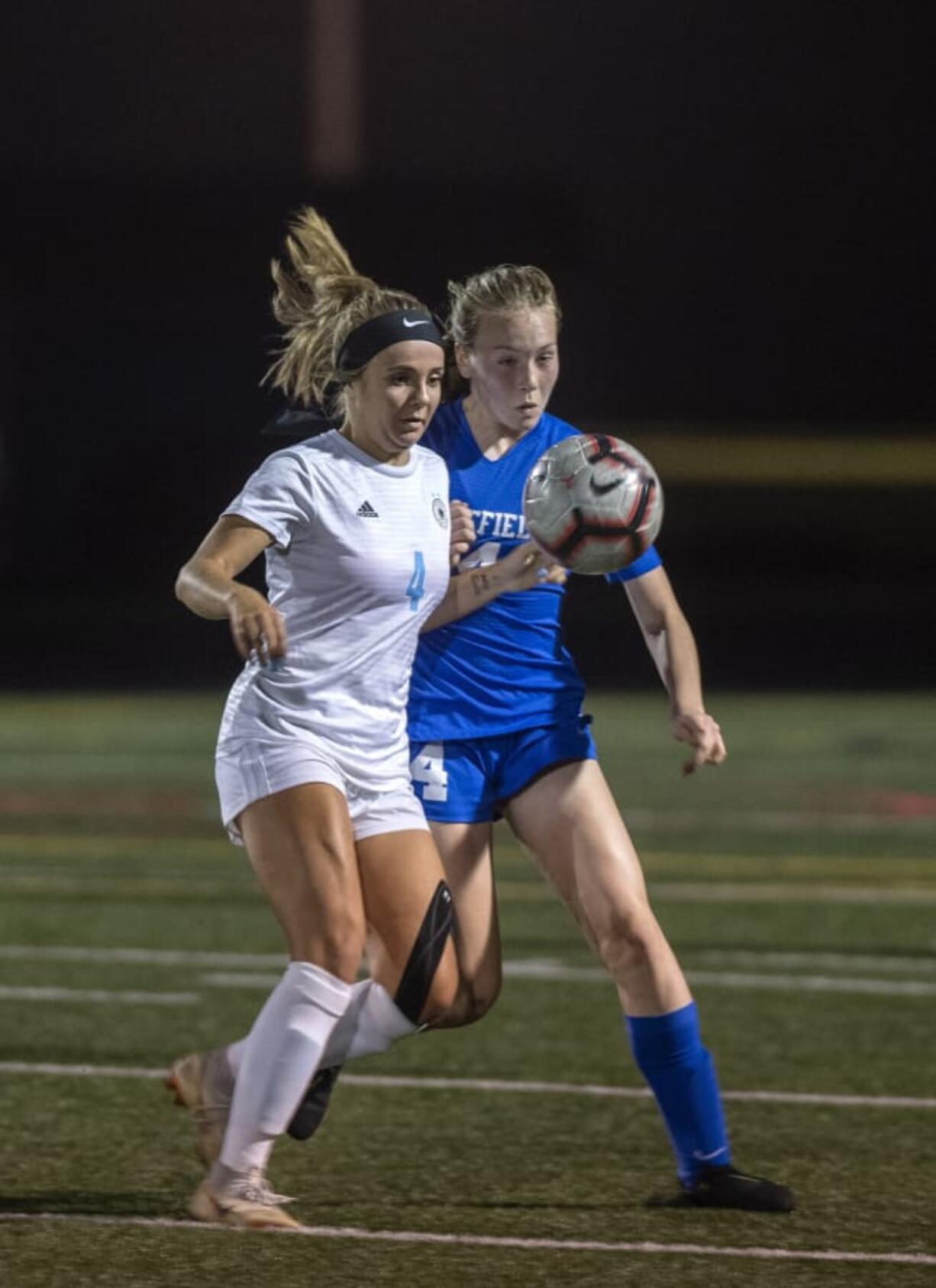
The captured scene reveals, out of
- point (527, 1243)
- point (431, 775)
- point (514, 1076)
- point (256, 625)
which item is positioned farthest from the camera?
point (514, 1076)

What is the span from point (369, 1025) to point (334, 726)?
68 cm

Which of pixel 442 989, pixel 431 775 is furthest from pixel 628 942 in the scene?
pixel 431 775

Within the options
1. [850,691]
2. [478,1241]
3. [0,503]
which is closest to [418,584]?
[478,1241]

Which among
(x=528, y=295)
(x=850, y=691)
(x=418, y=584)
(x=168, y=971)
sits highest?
(x=528, y=295)

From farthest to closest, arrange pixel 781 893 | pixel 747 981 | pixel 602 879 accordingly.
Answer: pixel 781 893
pixel 747 981
pixel 602 879

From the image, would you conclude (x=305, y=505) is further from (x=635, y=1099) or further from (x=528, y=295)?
(x=635, y=1099)

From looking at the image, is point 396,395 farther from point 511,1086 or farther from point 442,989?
point 511,1086

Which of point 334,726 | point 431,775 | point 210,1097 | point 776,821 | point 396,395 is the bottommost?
point 776,821

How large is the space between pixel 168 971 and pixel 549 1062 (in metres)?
2.21

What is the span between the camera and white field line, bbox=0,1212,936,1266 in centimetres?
510

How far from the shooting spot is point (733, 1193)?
18.3 feet

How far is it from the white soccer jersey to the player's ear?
0.60 m

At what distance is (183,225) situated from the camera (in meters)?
41.3

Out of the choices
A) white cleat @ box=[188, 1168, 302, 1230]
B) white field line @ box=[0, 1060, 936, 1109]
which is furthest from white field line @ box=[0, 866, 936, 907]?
white cleat @ box=[188, 1168, 302, 1230]
